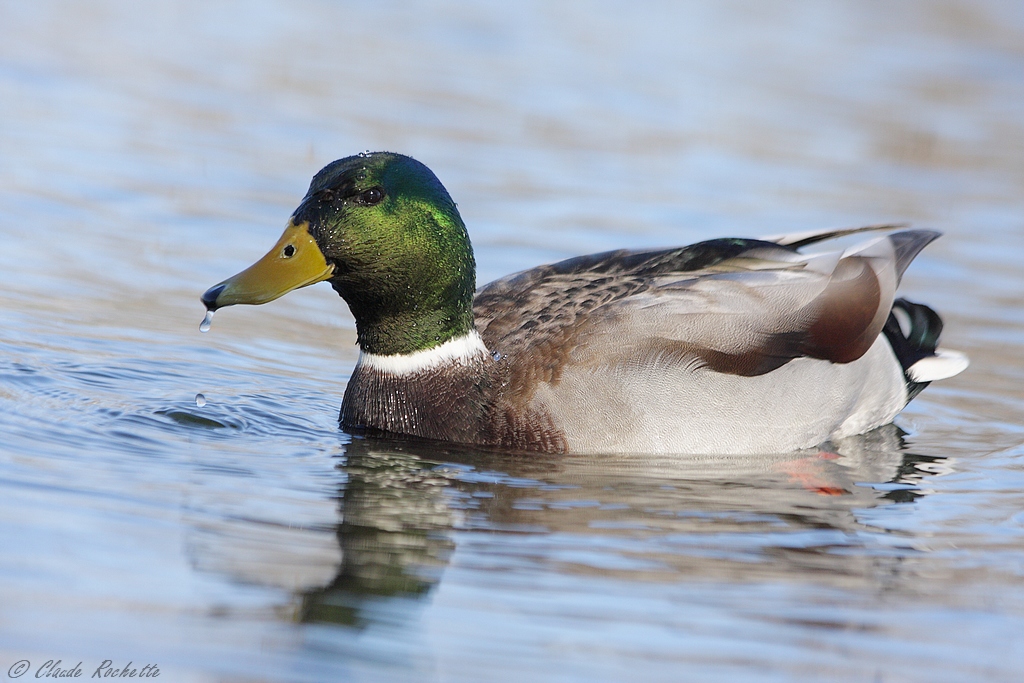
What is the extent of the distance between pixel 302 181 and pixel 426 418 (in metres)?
4.54

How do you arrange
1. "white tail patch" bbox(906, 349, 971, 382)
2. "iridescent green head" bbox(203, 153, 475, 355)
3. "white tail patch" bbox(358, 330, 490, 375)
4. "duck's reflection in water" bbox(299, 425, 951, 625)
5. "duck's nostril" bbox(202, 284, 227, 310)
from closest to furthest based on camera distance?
"duck's reflection in water" bbox(299, 425, 951, 625), "duck's nostril" bbox(202, 284, 227, 310), "iridescent green head" bbox(203, 153, 475, 355), "white tail patch" bbox(358, 330, 490, 375), "white tail patch" bbox(906, 349, 971, 382)

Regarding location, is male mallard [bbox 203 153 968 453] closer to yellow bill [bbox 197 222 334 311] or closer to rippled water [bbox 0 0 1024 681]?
yellow bill [bbox 197 222 334 311]

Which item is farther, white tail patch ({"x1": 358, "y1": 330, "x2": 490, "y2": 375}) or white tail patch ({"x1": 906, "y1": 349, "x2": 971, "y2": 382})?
white tail patch ({"x1": 906, "y1": 349, "x2": 971, "y2": 382})

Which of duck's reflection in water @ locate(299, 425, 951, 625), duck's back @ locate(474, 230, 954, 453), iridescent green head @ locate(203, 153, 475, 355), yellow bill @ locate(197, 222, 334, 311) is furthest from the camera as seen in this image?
duck's back @ locate(474, 230, 954, 453)

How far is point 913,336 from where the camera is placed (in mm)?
7547

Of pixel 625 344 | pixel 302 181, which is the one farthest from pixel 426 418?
pixel 302 181

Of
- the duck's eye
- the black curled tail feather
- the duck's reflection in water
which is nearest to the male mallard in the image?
the duck's eye

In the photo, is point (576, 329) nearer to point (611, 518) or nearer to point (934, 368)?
point (611, 518)

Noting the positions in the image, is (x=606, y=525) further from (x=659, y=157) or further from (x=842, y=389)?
(x=659, y=157)

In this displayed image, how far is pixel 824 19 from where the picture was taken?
17.3 meters

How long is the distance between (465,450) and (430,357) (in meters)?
0.43

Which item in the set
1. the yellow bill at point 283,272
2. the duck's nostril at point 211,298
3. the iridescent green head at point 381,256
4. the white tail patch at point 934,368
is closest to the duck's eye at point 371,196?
the iridescent green head at point 381,256

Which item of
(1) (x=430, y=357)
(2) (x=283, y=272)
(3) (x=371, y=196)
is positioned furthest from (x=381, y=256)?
(1) (x=430, y=357)

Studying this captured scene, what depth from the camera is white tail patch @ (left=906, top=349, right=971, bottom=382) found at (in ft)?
24.1
